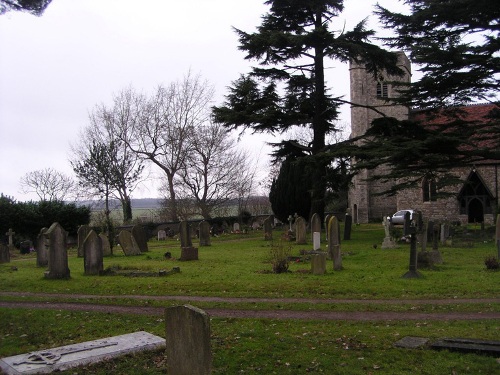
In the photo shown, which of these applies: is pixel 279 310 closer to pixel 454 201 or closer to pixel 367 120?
pixel 454 201

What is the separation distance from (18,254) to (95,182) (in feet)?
56.3

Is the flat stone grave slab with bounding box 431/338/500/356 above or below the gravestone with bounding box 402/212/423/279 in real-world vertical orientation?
below

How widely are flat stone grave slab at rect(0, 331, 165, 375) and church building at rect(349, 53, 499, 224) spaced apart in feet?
77.2

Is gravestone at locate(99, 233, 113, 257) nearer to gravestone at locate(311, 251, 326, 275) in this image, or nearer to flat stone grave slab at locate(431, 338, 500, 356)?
gravestone at locate(311, 251, 326, 275)

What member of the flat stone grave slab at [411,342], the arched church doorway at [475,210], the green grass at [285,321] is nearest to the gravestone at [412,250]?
the green grass at [285,321]

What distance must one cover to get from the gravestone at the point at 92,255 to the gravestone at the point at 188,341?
9.65m

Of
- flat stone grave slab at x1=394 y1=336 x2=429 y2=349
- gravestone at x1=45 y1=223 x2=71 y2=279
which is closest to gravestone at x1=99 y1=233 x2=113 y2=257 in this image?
gravestone at x1=45 y1=223 x2=71 y2=279

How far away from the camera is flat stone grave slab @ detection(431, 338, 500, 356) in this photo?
19.4ft

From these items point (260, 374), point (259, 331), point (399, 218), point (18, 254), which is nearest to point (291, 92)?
point (399, 218)

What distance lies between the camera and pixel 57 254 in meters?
12.9

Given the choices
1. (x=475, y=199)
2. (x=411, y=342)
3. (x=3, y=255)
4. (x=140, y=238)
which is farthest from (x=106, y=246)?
(x=475, y=199)

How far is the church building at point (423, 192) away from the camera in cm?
3594

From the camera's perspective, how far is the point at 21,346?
668cm

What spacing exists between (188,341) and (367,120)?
147ft
